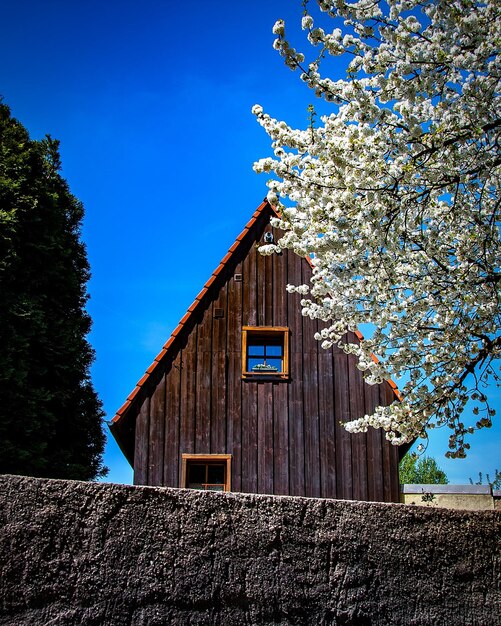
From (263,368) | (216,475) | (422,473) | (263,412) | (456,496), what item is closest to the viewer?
(216,475)

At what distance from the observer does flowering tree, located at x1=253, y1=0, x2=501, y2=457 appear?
6438mm

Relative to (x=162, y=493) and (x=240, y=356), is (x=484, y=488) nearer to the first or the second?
(x=240, y=356)

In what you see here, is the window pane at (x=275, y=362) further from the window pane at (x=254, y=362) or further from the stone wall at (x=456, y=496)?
the stone wall at (x=456, y=496)

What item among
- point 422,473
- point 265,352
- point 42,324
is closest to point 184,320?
point 265,352

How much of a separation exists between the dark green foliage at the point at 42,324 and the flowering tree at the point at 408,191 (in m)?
10.1

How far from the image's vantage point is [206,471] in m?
13.1

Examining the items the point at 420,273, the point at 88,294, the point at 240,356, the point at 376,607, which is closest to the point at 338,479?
the point at 240,356

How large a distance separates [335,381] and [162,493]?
32.7 feet

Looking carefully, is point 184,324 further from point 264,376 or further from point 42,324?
point 42,324

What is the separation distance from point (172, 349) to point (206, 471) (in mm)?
2429

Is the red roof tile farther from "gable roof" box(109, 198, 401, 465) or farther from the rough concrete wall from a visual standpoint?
the rough concrete wall

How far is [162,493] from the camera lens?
12.0ft

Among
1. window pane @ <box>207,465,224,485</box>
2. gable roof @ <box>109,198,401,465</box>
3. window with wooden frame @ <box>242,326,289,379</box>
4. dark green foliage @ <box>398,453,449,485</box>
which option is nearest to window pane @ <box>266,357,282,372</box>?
window with wooden frame @ <box>242,326,289,379</box>

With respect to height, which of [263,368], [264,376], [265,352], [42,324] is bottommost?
[264,376]
